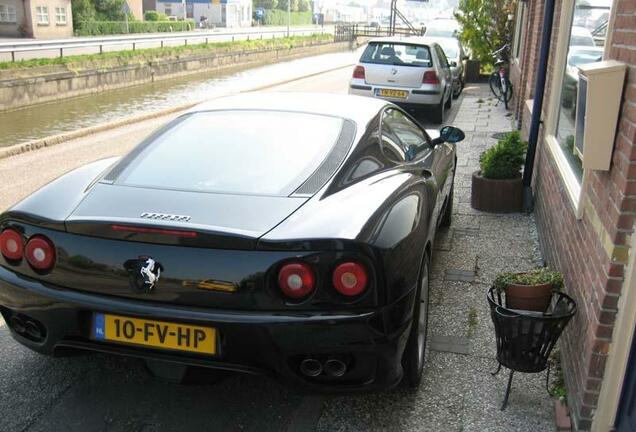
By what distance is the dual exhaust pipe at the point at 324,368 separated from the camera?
2638 millimetres

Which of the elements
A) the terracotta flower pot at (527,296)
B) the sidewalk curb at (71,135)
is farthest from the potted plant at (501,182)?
the sidewalk curb at (71,135)

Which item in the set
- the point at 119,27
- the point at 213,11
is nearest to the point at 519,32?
the point at 119,27

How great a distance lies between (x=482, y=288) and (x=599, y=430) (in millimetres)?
1817

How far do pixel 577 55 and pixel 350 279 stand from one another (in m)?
3.41

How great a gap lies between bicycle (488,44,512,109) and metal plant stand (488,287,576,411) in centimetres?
1152

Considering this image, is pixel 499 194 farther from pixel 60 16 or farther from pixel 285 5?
pixel 285 5

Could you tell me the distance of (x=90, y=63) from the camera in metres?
19.2

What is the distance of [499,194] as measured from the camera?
625 centimetres

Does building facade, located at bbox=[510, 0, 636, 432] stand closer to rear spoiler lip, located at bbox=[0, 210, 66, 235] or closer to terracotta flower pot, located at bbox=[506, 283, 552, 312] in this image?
terracotta flower pot, located at bbox=[506, 283, 552, 312]

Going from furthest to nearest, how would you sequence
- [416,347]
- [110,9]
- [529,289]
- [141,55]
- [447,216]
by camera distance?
[110,9], [141,55], [447,216], [529,289], [416,347]

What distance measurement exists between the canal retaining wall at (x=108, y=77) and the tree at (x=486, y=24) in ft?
34.7

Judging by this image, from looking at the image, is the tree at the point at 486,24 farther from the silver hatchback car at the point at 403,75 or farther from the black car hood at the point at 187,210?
the black car hood at the point at 187,210

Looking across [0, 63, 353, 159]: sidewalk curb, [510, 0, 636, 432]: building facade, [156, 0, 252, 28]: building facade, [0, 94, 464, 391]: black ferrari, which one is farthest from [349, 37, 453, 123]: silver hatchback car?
[156, 0, 252, 28]: building facade

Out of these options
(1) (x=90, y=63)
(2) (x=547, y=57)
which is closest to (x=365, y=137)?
(2) (x=547, y=57)
